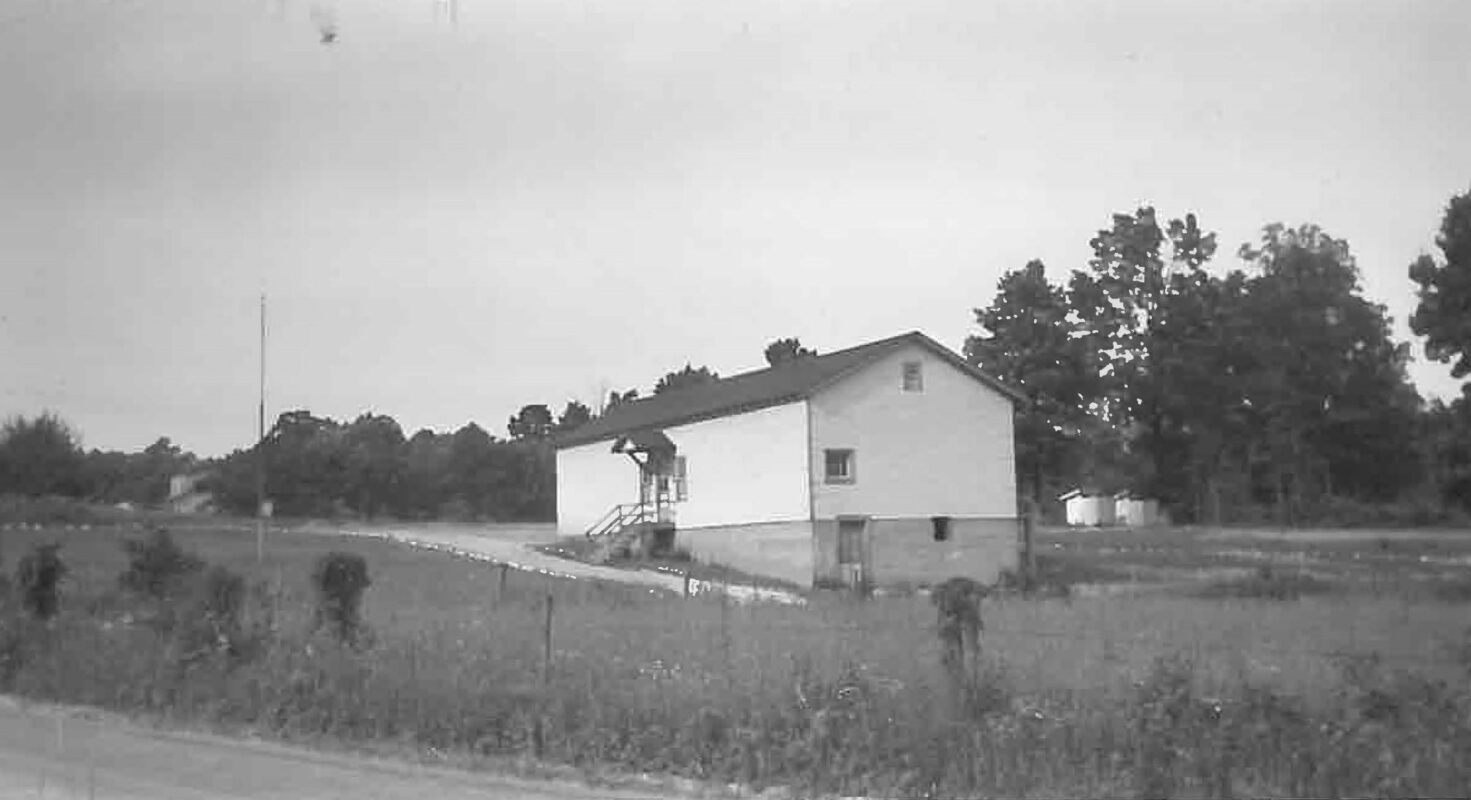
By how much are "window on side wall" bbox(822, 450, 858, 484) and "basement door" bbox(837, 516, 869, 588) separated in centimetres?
116

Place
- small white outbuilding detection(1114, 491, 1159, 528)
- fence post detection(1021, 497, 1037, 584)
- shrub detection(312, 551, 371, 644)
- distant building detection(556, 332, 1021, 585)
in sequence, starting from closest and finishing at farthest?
shrub detection(312, 551, 371, 644), distant building detection(556, 332, 1021, 585), fence post detection(1021, 497, 1037, 584), small white outbuilding detection(1114, 491, 1159, 528)

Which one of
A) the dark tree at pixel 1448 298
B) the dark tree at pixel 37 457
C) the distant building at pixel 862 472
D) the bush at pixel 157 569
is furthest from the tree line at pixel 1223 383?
the dark tree at pixel 37 457

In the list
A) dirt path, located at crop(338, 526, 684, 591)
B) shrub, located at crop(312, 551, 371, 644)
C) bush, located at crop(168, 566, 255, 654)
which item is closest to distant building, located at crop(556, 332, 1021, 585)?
dirt path, located at crop(338, 526, 684, 591)

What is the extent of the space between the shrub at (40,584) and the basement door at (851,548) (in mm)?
27085

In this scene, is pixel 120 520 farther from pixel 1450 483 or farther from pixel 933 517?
pixel 1450 483

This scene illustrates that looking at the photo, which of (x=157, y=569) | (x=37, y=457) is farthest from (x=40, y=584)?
(x=37, y=457)

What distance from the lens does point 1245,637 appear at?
1969 centimetres

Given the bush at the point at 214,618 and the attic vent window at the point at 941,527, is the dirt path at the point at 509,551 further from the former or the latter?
the bush at the point at 214,618

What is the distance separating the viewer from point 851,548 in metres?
46.9

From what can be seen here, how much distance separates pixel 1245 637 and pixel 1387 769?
989cm

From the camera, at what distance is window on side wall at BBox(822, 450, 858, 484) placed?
4719 centimetres

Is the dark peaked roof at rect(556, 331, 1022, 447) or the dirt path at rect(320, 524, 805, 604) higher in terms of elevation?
the dark peaked roof at rect(556, 331, 1022, 447)

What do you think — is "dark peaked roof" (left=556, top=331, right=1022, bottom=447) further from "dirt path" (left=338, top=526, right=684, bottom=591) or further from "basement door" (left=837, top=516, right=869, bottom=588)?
"dirt path" (left=338, top=526, right=684, bottom=591)

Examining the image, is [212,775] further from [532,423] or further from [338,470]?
[532,423]
